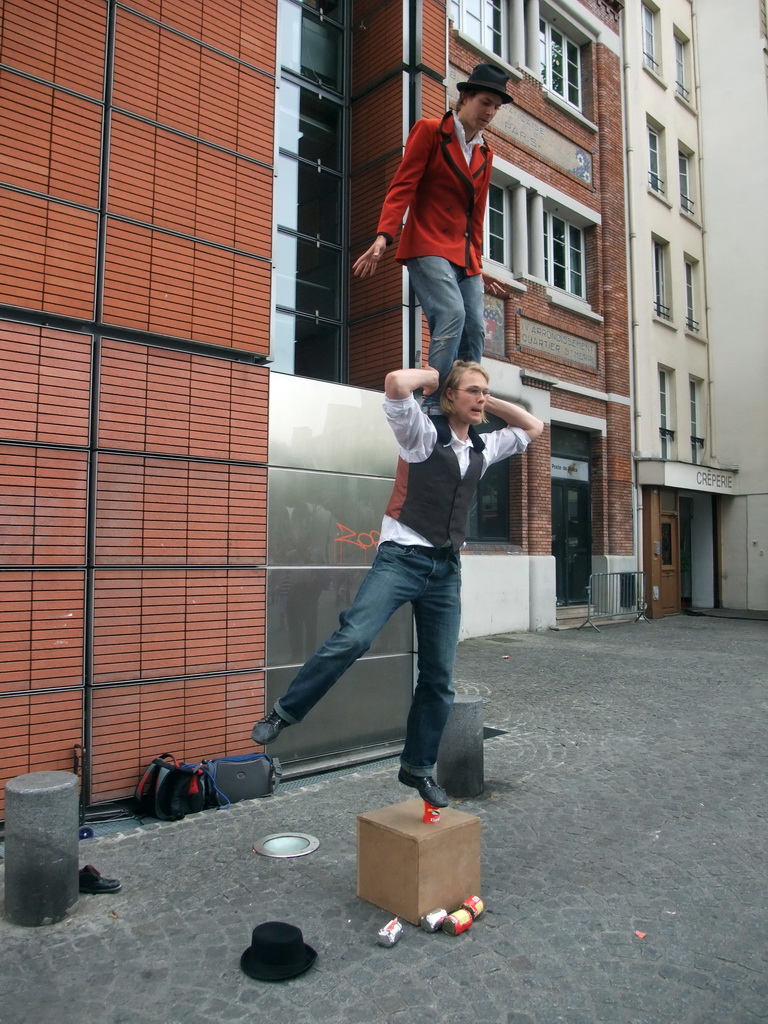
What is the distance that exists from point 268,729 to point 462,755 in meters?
2.66

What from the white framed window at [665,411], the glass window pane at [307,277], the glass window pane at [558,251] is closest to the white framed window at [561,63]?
the glass window pane at [558,251]

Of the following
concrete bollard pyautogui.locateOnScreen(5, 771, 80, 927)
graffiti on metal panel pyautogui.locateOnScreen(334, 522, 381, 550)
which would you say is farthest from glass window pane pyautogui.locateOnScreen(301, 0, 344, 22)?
concrete bollard pyautogui.locateOnScreen(5, 771, 80, 927)

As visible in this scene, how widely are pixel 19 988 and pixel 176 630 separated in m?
2.62

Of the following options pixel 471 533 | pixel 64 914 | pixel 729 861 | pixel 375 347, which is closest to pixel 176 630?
pixel 64 914

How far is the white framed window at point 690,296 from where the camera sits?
70.3 feet

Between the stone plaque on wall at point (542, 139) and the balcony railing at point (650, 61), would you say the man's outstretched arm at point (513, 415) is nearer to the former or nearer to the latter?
the stone plaque on wall at point (542, 139)

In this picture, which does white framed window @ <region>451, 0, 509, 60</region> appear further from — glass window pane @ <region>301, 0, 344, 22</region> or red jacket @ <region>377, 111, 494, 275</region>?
red jacket @ <region>377, 111, 494, 275</region>

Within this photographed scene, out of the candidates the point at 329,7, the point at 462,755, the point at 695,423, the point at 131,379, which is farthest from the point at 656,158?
the point at 462,755

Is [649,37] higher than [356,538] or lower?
higher

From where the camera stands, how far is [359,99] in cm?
765

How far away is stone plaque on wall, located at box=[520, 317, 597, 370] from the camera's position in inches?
614

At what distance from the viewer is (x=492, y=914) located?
3834mm

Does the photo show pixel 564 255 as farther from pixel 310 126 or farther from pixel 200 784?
pixel 200 784

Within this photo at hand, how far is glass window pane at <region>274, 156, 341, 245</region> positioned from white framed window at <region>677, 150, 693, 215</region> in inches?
682
